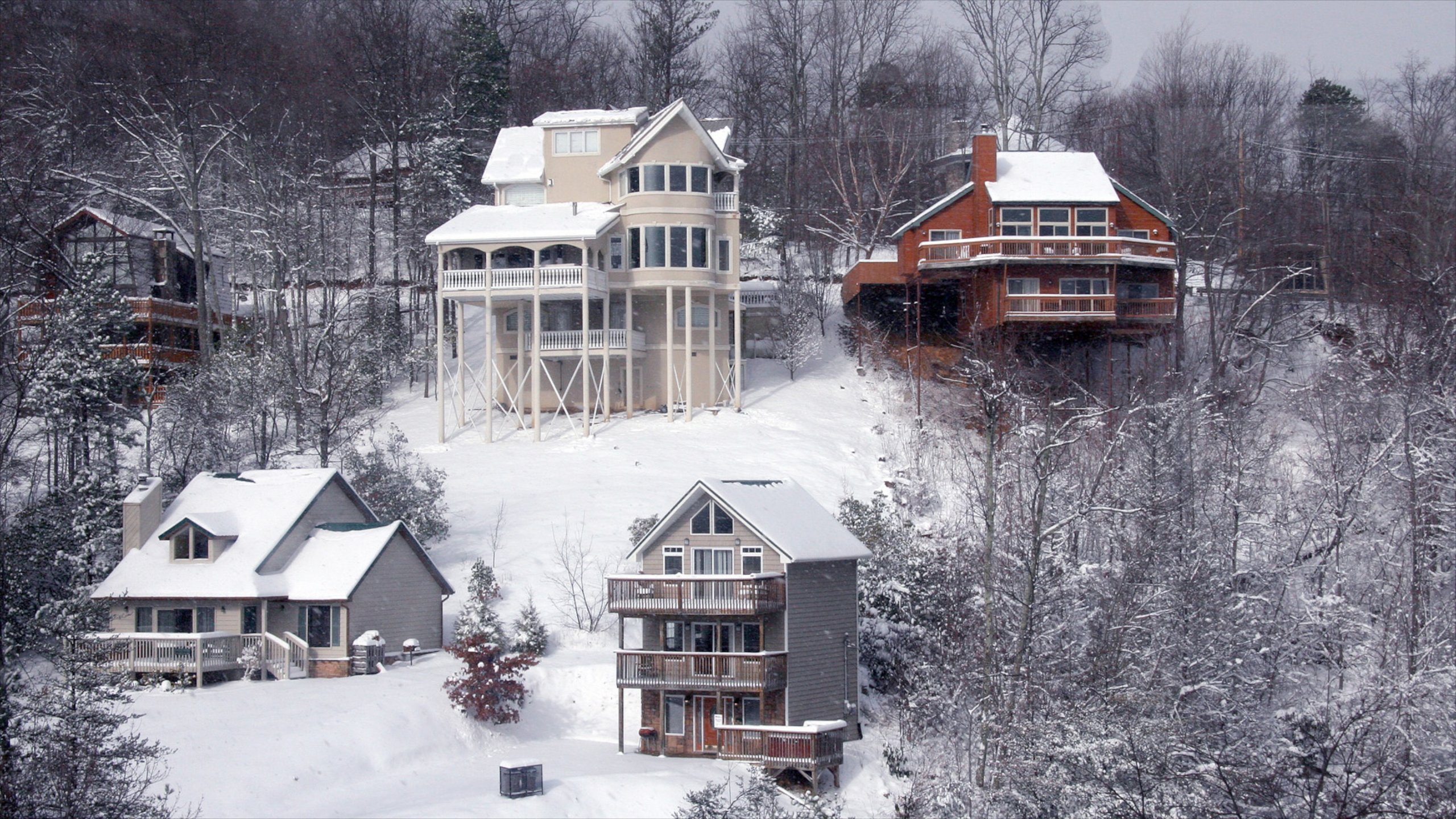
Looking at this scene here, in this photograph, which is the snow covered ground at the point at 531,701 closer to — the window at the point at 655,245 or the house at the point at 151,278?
the window at the point at 655,245

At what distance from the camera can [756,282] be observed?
2009 inches

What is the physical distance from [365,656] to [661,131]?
2137cm

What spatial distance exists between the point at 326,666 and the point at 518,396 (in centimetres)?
1599

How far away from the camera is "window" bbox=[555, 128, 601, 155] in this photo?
4688cm

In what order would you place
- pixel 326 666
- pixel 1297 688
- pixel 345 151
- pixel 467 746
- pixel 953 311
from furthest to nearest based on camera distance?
pixel 345 151, pixel 953 311, pixel 1297 688, pixel 326 666, pixel 467 746

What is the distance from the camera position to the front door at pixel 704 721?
28.5m

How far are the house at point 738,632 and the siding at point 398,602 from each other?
4.78m

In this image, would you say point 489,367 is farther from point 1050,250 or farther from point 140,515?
point 1050,250

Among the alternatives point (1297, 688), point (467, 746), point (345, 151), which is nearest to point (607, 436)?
point (467, 746)

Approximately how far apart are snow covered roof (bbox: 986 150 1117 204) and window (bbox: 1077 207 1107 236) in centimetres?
36

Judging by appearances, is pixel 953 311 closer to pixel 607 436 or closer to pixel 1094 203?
pixel 1094 203

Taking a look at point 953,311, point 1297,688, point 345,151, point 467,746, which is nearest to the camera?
point 467,746

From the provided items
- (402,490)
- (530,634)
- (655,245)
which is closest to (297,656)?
(530,634)

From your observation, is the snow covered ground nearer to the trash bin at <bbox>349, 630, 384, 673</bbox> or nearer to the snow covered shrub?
the trash bin at <bbox>349, 630, 384, 673</bbox>
